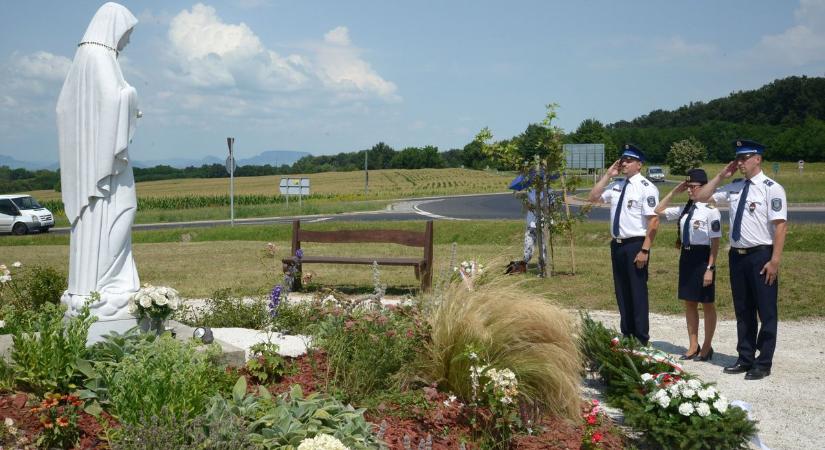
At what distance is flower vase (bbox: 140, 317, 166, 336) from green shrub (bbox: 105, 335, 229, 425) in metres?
1.67

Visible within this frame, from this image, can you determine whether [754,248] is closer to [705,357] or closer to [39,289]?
[705,357]

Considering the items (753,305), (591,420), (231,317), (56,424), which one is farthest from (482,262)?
(56,424)

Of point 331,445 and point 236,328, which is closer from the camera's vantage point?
point 331,445

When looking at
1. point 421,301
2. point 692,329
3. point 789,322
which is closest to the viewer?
point 421,301

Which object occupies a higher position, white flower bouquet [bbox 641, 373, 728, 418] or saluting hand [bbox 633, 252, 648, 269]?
saluting hand [bbox 633, 252, 648, 269]

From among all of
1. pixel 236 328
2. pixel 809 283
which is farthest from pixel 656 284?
pixel 236 328

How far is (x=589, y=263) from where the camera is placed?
1418cm

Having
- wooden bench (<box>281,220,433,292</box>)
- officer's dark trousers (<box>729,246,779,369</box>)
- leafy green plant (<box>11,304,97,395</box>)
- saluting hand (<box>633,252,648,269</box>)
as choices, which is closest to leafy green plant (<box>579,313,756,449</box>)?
saluting hand (<box>633,252,648,269</box>)

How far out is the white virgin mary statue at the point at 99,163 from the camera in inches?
229

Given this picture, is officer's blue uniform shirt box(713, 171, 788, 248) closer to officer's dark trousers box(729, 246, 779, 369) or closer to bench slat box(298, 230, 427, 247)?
officer's dark trousers box(729, 246, 779, 369)

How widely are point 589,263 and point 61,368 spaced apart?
11153 millimetres

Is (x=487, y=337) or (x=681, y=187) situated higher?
(x=681, y=187)

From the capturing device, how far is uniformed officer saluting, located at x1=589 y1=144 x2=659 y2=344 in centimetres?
706

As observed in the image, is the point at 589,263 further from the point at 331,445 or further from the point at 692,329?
the point at 331,445
